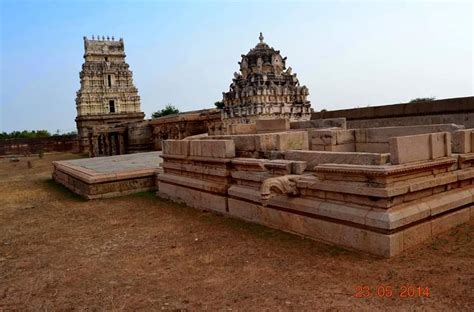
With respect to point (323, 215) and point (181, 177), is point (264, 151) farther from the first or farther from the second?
point (181, 177)

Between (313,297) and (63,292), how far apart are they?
2310mm

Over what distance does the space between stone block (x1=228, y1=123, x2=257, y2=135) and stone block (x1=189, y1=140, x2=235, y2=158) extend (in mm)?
2441

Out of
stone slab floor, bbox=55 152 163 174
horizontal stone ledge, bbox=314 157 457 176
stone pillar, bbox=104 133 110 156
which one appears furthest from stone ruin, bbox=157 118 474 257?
stone pillar, bbox=104 133 110 156

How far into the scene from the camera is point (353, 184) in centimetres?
426

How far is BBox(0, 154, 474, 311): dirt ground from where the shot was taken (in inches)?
129

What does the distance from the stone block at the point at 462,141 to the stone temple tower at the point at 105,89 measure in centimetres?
3474

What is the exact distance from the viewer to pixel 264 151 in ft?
19.6

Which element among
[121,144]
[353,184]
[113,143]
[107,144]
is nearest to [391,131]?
[353,184]

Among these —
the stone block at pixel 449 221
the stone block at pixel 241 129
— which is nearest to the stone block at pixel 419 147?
the stone block at pixel 449 221

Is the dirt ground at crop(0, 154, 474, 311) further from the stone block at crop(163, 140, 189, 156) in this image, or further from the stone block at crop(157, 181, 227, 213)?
the stone block at crop(163, 140, 189, 156)

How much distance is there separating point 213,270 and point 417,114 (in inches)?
237

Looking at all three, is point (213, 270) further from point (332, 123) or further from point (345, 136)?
point (332, 123)

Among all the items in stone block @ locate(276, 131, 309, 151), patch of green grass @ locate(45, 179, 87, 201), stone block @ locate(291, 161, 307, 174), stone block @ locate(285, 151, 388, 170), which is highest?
stone block @ locate(276, 131, 309, 151)

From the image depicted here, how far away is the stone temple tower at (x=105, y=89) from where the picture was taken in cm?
3803
